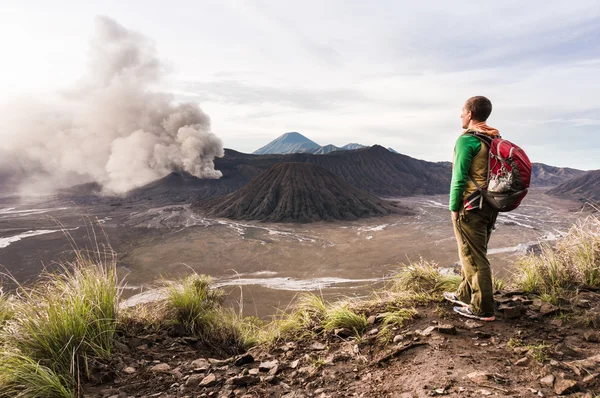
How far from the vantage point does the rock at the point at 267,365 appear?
2197 millimetres

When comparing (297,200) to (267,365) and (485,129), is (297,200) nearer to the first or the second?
(485,129)

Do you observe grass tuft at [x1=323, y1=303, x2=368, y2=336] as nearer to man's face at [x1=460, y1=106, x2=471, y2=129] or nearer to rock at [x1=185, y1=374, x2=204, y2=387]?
rock at [x1=185, y1=374, x2=204, y2=387]

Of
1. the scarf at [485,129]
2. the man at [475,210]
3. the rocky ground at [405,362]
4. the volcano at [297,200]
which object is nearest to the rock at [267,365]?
the rocky ground at [405,362]

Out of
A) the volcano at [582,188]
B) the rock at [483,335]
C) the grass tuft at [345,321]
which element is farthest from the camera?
the volcano at [582,188]

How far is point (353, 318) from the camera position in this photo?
264cm

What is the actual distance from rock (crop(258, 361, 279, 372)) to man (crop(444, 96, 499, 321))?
5.41 feet

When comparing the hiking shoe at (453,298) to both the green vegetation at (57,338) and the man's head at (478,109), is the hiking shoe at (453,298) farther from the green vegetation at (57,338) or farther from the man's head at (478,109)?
the green vegetation at (57,338)

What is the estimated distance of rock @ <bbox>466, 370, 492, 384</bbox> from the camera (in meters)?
1.69

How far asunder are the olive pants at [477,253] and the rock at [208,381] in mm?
2101

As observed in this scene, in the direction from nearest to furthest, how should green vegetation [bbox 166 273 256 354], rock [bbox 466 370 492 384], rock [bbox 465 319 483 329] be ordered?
rock [bbox 466 370 492 384], rock [bbox 465 319 483 329], green vegetation [bbox 166 273 256 354]

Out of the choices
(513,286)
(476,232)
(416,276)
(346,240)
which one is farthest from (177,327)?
(346,240)

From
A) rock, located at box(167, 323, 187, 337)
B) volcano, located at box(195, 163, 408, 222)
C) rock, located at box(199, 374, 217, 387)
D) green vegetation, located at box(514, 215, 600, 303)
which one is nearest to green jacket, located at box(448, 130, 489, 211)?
green vegetation, located at box(514, 215, 600, 303)

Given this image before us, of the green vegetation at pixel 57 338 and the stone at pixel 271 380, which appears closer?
the green vegetation at pixel 57 338

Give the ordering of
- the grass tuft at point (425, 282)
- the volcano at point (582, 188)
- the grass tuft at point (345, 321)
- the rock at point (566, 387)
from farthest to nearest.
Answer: the volcano at point (582, 188), the grass tuft at point (425, 282), the grass tuft at point (345, 321), the rock at point (566, 387)
